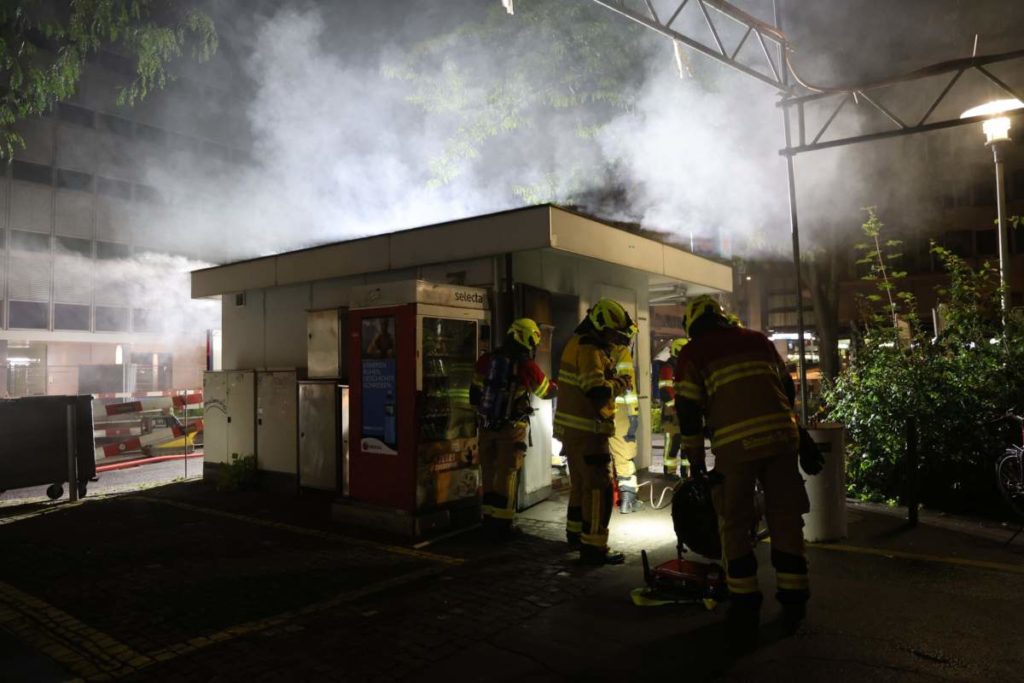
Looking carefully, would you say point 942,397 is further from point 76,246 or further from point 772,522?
point 76,246

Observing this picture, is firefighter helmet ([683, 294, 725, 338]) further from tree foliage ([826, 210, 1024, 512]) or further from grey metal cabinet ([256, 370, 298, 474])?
grey metal cabinet ([256, 370, 298, 474])

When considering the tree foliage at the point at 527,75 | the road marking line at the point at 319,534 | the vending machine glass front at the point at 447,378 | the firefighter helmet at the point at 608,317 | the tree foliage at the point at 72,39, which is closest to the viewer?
the firefighter helmet at the point at 608,317

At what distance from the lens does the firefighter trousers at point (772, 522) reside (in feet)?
12.4

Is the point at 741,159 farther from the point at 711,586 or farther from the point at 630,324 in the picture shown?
the point at 711,586

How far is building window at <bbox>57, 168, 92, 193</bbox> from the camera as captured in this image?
95.0ft

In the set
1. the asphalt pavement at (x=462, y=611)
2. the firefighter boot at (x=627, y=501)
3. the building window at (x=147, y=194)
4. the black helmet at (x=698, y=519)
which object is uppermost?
the building window at (x=147, y=194)

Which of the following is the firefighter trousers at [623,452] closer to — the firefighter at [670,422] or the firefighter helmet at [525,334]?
the firefighter helmet at [525,334]

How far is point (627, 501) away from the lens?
23.0 ft

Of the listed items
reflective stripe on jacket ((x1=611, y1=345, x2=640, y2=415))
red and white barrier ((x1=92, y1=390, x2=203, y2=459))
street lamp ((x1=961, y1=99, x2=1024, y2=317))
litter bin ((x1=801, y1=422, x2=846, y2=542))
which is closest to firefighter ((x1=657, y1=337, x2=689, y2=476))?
reflective stripe on jacket ((x1=611, y1=345, x2=640, y2=415))

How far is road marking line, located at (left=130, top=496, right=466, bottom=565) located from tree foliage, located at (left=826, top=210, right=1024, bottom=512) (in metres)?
4.45

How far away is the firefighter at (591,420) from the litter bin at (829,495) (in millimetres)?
1687

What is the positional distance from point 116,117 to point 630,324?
33.1 m

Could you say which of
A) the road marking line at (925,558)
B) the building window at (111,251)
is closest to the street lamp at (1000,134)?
the road marking line at (925,558)

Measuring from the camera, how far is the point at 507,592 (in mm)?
4695
